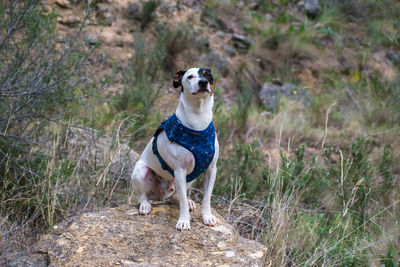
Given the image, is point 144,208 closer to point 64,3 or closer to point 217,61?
point 217,61

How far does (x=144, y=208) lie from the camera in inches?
114

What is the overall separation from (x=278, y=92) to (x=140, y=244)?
19.6 ft

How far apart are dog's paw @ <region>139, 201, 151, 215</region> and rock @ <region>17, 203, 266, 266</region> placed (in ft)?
0.15

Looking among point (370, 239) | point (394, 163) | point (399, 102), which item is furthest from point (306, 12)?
point (370, 239)

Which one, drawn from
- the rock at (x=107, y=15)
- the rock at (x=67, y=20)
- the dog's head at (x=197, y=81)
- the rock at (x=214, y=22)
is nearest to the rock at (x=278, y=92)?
the rock at (x=214, y=22)

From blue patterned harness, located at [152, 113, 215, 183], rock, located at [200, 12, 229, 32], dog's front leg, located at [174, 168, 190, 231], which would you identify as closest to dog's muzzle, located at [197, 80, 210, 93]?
blue patterned harness, located at [152, 113, 215, 183]

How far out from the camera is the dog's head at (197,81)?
2.48 meters

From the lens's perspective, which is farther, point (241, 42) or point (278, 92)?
point (241, 42)

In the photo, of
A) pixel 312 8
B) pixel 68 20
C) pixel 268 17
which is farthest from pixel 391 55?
pixel 68 20

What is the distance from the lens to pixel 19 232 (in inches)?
119

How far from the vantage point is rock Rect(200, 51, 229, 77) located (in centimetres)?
846

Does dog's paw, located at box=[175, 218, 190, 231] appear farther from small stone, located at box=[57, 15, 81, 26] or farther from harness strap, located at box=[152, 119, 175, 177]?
small stone, located at box=[57, 15, 81, 26]

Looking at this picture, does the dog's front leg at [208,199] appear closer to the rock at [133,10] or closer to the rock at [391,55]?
the rock at [133,10]

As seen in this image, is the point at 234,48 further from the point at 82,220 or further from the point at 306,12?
the point at 82,220
